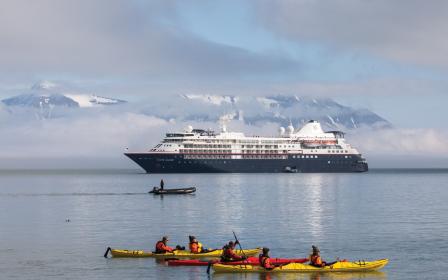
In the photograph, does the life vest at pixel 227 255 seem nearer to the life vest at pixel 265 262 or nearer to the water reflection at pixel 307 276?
the water reflection at pixel 307 276

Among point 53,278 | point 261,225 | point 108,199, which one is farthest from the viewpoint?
point 108,199

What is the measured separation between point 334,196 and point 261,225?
53.3 meters

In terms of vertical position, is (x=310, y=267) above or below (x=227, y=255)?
below

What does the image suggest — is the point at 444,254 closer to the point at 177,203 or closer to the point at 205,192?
the point at 177,203

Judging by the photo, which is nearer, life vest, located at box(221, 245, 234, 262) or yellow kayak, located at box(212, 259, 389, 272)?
yellow kayak, located at box(212, 259, 389, 272)

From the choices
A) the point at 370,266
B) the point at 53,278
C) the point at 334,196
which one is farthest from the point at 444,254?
the point at 334,196

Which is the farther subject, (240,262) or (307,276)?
(240,262)

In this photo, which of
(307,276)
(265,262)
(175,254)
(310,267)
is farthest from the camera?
(175,254)

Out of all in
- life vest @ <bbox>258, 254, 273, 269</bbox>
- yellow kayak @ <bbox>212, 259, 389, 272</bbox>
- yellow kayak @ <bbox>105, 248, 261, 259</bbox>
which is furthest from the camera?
yellow kayak @ <bbox>105, 248, 261, 259</bbox>

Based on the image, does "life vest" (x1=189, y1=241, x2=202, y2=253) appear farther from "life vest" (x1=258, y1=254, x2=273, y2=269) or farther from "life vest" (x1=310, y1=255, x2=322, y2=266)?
"life vest" (x1=310, y1=255, x2=322, y2=266)

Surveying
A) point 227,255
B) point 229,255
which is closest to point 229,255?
point 229,255

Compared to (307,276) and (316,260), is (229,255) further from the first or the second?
(316,260)

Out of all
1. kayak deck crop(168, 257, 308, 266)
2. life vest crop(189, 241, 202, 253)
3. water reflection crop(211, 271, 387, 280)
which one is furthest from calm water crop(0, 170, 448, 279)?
life vest crop(189, 241, 202, 253)

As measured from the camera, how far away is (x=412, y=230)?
→ 71750 mm
